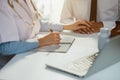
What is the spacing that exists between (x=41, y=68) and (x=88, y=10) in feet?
3.57

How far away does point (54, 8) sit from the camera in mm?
2348

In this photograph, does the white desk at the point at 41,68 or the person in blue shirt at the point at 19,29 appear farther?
the person in blue shirt at the point at 19,29

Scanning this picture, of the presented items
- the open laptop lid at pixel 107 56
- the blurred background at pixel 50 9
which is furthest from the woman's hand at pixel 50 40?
the blurred background at pixel 50 9

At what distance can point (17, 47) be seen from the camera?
4.44ft

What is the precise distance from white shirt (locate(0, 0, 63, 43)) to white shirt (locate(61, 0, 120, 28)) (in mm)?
543

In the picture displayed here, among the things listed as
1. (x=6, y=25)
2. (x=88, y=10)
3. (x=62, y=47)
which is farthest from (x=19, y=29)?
(x=88, y=10)

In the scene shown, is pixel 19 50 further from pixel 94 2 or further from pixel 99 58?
pixel 94 2

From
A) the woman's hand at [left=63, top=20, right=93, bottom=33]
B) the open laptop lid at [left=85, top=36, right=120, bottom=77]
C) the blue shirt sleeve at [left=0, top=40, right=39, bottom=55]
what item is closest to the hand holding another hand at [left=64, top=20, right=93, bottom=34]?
the woman's hand at [left=63, top=20, right=93, bottom=33]

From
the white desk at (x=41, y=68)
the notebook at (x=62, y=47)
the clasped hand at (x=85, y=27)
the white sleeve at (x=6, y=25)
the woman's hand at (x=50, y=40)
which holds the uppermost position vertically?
the white sleeve at (x=6, y=25)

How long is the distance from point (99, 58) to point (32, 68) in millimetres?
419

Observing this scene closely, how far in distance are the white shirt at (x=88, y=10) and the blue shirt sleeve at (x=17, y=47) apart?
0.76 meters

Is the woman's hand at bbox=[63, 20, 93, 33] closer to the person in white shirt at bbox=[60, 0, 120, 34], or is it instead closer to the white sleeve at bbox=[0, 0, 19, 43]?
the person in white shirt at bbox=[60, 0, 120, 34]

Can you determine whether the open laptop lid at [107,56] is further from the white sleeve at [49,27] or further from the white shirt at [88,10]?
the white shirt at [88,10]

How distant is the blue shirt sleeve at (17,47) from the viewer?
1.33 m
